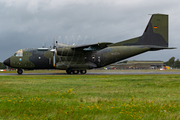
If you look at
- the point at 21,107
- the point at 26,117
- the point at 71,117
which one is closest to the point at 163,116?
the point at 71,117

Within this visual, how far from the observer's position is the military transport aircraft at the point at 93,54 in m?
33.7

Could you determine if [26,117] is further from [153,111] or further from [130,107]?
[153,111]

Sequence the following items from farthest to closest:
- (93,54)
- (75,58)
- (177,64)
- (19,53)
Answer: (177,64) → (19,53) → (93,54) → (75,58)

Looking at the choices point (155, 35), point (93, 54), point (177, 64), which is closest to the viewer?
point (93, 54)

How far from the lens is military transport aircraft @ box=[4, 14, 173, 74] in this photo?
33656 mm

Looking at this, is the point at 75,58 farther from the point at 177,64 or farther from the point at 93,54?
the point at 177,64

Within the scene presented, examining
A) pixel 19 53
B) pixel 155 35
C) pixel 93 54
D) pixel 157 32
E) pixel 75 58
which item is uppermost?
pixel 157 32

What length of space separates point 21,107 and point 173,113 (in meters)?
6.22

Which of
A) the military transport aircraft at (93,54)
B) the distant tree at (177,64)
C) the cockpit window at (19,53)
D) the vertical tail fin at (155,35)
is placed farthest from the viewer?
the distant tree at (177,64)

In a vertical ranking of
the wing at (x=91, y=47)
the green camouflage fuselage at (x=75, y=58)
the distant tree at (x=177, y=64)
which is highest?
the wing at (x=91, y=47)

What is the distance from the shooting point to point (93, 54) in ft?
112

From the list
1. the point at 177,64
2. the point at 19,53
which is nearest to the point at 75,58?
the point at 19,53

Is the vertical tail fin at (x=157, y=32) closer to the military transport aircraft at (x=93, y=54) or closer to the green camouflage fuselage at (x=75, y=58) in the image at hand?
the military transport aircraft at (x=93, y=54)

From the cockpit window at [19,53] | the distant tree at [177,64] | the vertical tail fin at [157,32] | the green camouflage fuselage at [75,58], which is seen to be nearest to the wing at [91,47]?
the green camouflage fuselage at [75,58]
